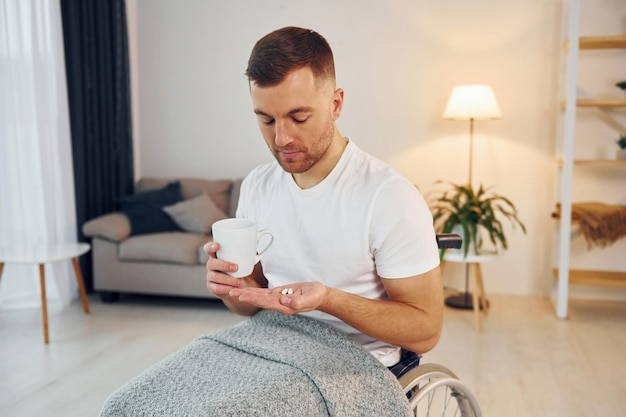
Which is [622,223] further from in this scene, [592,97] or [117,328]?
[117,328]

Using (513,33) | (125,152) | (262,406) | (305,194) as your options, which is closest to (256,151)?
(125,152)

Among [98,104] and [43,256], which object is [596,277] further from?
[98,104]

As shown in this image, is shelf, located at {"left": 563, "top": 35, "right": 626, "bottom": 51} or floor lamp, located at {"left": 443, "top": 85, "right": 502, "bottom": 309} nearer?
shelf, located at {"left": 563, "top": 35, "right": 626, "bottom": 51}

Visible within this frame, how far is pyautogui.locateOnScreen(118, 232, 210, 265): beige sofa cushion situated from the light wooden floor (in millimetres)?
313

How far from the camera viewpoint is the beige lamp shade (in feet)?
12.0

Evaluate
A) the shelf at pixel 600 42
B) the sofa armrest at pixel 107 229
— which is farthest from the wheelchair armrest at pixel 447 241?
the sofa armrest at pixel 107 229

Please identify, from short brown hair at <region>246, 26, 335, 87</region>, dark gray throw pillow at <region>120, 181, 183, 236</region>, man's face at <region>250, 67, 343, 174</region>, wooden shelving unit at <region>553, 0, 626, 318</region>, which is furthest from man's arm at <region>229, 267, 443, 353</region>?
dark gray throw pillow at <region>120, 181, 183, 236</region>

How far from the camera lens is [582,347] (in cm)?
309

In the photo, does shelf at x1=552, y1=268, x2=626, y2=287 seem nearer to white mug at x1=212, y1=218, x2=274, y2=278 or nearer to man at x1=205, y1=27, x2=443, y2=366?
man at x1=205, y1=27, x2=443, y2=366

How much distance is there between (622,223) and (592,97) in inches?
34.1

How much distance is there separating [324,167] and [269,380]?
0.48m

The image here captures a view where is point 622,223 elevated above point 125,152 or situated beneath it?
situated beneath

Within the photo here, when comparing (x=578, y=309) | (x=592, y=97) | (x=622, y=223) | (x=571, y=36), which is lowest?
(x=578, y=309)

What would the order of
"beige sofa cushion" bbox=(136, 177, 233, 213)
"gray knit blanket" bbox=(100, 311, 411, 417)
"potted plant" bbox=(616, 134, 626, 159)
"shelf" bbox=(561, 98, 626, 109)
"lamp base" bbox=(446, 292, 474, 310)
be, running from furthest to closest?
"beige sofa cushion" bbox=(136, 177, 233, 213), "lamp base" bbox=(446, 292, 474, 310), "potted plant" bbox=(616, 134, 626, 159), "shelf" bbox=(561, 98, 626, 109), "gray knit blanket" bbox=(100, 311, 411, 417)
